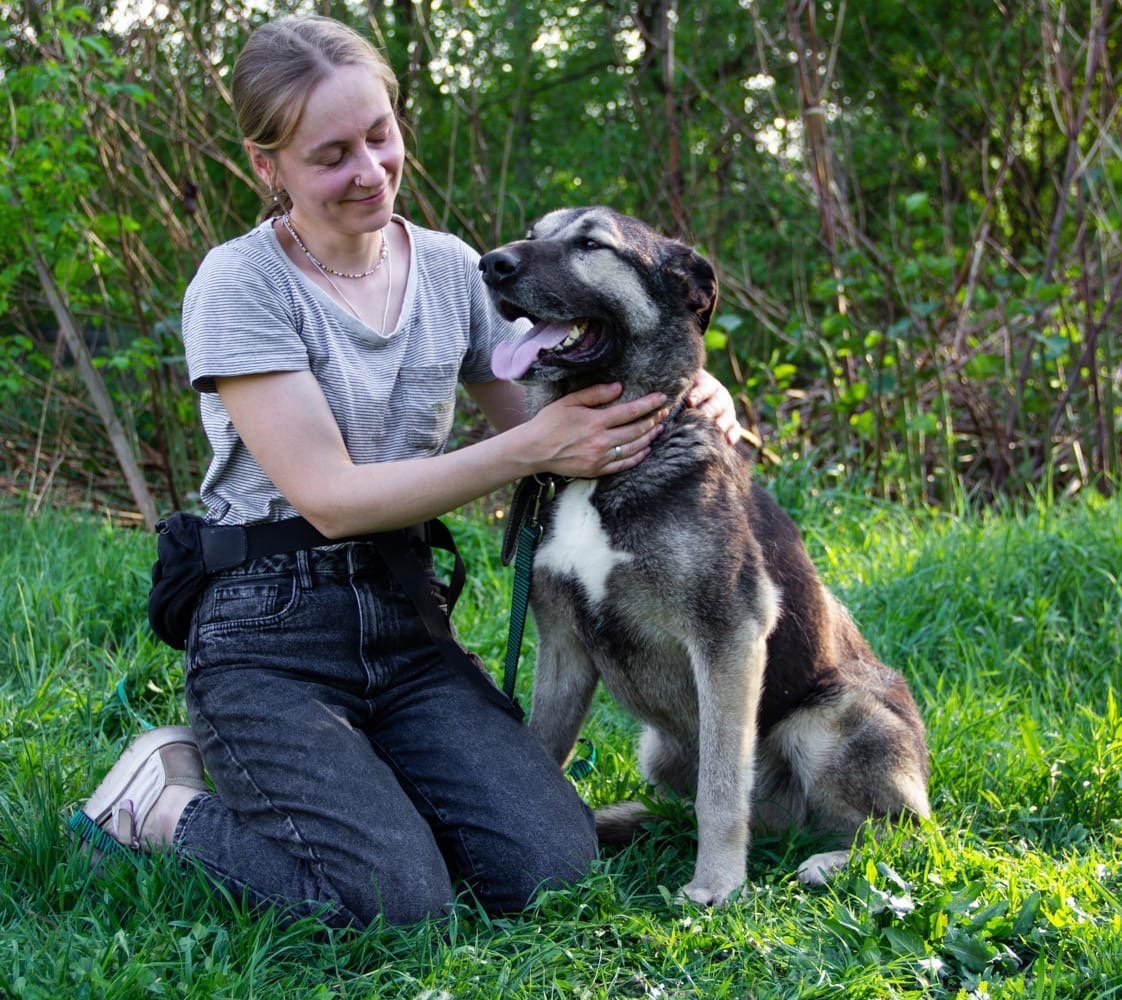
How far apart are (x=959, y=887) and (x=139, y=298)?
13.8ft

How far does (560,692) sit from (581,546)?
49cm

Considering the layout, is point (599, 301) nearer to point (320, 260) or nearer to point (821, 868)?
point (320, 260)

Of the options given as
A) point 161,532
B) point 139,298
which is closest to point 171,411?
point 139,298

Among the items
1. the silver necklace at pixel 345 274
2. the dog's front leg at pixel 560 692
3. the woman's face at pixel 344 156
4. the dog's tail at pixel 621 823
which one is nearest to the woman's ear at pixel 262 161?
the woman's face at pixel 344 156

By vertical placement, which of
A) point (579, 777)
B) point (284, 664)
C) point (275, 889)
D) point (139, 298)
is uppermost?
point (139, 298)

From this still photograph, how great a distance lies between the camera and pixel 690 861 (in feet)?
9.15

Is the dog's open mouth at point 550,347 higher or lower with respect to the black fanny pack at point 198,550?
higher

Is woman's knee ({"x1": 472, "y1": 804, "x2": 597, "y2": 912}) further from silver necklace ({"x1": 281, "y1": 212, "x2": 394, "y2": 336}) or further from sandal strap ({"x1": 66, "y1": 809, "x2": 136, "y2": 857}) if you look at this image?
silver necklace ({"x1": 281, "y1": 212, "x2": 394, "y2": 336})

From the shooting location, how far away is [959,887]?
248 centimetres

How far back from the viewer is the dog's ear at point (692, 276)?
8.85 feet

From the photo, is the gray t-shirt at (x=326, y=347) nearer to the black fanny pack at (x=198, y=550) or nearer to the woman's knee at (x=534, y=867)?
the black fanny pack at (x=198, y=550)

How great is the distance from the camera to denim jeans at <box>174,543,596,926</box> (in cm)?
242

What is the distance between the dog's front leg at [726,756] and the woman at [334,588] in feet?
0.99

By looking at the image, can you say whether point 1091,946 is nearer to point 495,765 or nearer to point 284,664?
point 495,765
